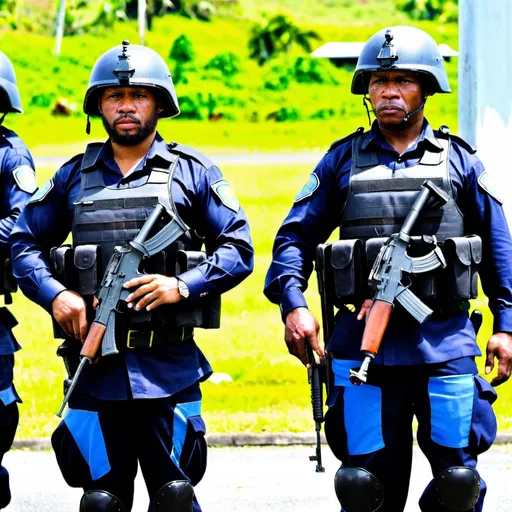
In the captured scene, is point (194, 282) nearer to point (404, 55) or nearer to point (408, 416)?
point (408, 416)

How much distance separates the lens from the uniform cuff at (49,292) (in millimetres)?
5793

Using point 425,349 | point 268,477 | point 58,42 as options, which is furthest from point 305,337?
point 58,42

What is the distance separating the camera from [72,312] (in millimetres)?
5750

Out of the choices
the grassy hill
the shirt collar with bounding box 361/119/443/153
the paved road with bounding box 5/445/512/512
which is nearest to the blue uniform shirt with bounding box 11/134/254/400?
the shirt collar with bounding box 361/119/443/153

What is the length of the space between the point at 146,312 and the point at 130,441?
561mm

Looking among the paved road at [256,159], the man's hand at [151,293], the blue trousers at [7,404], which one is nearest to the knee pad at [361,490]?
the man's hand at [151,293]

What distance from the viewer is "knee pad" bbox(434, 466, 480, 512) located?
223 inches

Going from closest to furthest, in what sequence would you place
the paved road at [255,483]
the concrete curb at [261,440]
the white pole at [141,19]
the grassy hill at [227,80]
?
the paved road at [255,483] → the concrete curb at [261,440] → the grassy hill at [227,80] → the white pole at [141,19]

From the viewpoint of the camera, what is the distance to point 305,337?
5742 millimetres

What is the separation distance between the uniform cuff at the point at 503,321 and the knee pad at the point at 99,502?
172 cm

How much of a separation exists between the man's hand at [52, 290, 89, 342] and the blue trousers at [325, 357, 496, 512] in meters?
1.04

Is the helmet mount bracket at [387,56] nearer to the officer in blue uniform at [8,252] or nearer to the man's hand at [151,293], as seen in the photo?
the man's hand at [151,293]

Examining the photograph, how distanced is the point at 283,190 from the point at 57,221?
16.3m

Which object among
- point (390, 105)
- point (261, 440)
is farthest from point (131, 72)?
point (261, 440)
